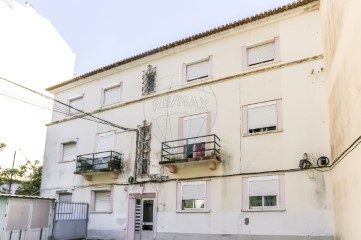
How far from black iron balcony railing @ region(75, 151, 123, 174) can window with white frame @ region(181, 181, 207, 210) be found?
3.87m

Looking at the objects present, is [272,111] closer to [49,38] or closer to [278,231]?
[278,231]

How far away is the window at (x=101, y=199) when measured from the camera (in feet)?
58.0

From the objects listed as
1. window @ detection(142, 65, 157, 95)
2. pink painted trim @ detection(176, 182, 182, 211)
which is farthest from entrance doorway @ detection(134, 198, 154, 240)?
window @ detection(142, 65, 157, 95)

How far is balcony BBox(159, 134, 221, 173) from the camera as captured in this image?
1425 centimetres

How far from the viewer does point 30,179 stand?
23250 millimetres

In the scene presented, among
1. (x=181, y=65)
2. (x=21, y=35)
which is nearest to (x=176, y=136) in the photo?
(x=181, y=65)

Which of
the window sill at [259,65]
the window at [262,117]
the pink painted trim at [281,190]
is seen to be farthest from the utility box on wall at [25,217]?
the window sill at [259,65]

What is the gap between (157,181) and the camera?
1606 cm

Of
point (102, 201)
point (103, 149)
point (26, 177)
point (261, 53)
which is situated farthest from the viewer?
point (26, 177)

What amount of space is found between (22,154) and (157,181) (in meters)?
15.3

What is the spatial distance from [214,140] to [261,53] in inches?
166

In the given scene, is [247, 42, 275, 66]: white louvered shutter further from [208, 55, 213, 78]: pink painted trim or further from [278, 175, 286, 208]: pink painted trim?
[278, 175, 286, 208]: pink painted trim

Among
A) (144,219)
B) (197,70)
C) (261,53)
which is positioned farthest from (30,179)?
(261,53)

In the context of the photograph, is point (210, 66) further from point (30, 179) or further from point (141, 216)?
point (30, 179)
